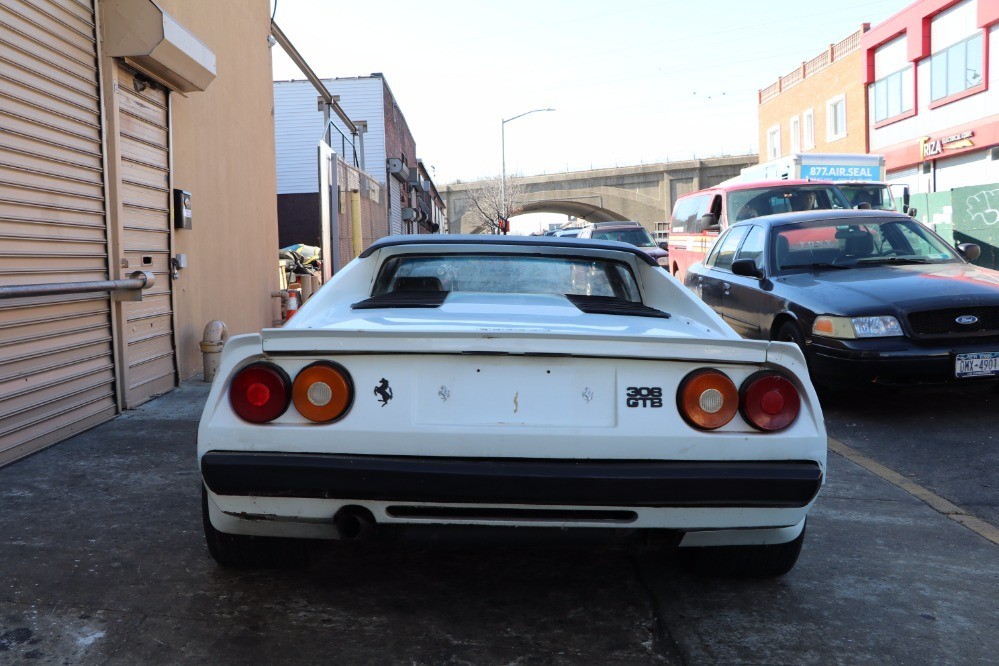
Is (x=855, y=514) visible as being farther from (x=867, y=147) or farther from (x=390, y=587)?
(x=867, y=147)

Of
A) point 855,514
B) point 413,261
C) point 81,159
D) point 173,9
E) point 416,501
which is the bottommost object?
point 855,514

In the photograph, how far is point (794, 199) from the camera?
1288 cm

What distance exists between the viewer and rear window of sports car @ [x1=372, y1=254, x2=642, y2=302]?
3.99 metres

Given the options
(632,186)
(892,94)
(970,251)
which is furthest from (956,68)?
(632,186)

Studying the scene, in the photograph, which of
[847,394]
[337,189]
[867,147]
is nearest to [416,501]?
[847,394]

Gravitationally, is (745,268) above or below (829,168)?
below

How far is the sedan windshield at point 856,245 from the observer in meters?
7.43

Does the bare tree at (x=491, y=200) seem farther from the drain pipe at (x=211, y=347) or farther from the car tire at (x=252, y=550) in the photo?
the car tire at (x=252, y=550)

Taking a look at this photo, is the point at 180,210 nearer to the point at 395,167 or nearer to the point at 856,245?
the point at 856,245

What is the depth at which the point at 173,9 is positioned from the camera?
7.24 m

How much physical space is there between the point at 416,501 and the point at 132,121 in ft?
17.3

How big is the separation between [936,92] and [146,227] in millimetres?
24406

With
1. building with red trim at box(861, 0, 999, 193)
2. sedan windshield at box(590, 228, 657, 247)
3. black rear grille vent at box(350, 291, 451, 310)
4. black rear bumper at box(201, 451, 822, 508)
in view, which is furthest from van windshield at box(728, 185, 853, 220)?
building with red trim at box(861, 0, 999, 193)

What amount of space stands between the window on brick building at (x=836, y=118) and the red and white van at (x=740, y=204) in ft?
62.8
